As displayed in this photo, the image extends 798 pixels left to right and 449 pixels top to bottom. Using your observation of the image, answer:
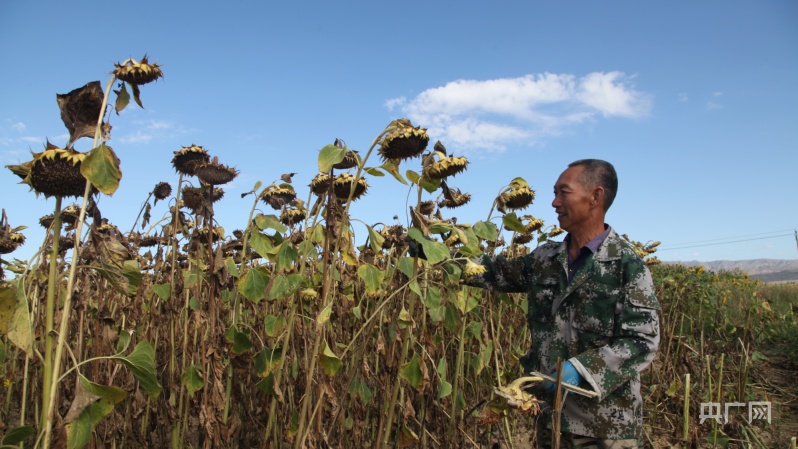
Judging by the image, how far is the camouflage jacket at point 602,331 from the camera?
6.71 ft

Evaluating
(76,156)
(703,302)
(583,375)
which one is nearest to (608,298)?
(583,375)

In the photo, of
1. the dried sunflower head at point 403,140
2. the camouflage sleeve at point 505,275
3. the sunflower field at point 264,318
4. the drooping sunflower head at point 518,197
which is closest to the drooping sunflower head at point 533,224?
the sunflower field at point 264,318

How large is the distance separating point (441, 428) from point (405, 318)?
145 centimetres

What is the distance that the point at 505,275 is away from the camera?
279 centimetres

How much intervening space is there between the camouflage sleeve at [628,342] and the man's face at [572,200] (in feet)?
0.97

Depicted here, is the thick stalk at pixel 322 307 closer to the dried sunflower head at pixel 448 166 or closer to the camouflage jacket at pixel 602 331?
the dried sunflower head at pixel 448 166

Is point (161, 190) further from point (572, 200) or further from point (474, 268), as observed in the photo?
point (572, 200)

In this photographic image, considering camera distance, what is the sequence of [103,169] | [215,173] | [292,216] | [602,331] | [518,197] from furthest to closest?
[292,216] < [518,197] < [215,173] < [602,331] < [103,169]

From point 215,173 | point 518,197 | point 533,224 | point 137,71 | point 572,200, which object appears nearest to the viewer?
point 137,71

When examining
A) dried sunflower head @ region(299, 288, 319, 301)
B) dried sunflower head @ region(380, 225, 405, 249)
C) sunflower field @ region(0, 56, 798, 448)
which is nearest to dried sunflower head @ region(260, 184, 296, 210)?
sunflower field @ region(0, 56, 798, 448)

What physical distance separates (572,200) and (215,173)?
5.43ft

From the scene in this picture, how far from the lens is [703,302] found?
7.61 meters

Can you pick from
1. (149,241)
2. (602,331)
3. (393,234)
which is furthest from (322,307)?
(149,241)

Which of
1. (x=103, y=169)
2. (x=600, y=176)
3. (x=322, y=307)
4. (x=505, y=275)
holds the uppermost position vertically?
(x=600, y=176)
